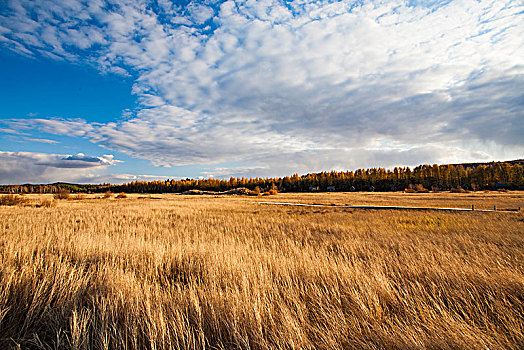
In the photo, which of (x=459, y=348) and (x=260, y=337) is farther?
(x=260, y=337)

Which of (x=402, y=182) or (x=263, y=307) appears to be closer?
(x=263, y=307)

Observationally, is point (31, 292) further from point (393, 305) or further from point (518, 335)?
point (518, 335)

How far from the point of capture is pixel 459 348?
228cm

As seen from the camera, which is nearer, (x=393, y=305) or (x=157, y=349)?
(x=157, y=349)

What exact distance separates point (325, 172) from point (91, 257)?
578 ft

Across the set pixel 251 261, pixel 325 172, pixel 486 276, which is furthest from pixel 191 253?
pixel 325 172

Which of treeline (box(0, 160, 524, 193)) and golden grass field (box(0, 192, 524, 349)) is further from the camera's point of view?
treeline (box(0, 160, 524, 193))

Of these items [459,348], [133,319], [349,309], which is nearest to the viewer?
[459,348]

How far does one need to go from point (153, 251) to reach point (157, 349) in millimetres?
3571

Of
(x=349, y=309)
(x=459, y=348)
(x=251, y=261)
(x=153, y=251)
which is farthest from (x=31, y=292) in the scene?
(x=459, y=348)

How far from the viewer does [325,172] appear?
17450 centimetres

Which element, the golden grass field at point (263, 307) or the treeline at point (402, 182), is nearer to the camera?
the golden grass field at point (263, 307)

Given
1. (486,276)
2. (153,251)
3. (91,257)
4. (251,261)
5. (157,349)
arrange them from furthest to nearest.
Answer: (153,251)
(91,257)
(251,261)
(486,276)
(157,349)

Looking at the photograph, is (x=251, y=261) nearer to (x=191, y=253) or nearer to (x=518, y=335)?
(x=191, y=253)
